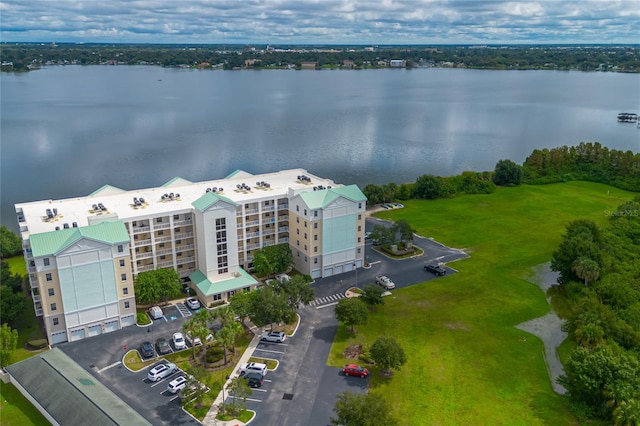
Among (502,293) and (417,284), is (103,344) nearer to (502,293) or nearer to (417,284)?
(417,284)

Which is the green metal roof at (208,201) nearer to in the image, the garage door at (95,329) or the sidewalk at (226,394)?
the sidewalk at (226,394)

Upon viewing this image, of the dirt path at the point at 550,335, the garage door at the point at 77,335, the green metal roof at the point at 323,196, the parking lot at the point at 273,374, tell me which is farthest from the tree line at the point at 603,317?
the garage door at the point at 77,335

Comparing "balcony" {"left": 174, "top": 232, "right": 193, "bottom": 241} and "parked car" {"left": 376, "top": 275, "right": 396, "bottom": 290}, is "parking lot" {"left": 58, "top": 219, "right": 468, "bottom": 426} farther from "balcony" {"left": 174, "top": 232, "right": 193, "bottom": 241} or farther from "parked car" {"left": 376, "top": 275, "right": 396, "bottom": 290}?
"balcony" {"left": 174, "top": 232, "right": 193, "bottom": 241}

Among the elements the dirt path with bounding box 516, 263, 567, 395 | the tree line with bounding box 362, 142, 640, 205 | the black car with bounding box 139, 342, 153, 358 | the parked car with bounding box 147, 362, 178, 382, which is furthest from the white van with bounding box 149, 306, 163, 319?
the tree line with bounding box 362, 142, 640, 205

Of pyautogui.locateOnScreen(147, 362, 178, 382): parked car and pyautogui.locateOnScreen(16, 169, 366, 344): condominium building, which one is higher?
pyautogui.locateOnScreen(16, 169, 366, 344): condominium building

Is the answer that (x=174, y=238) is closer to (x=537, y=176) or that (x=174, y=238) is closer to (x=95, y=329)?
(x=95, y=329)

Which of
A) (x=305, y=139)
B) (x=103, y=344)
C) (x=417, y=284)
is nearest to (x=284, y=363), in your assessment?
(x=103, y=344)
